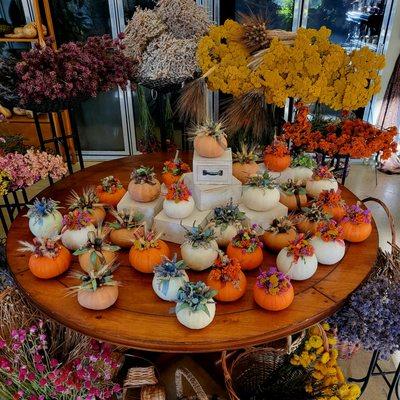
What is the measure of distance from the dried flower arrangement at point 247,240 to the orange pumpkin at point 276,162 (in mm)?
575

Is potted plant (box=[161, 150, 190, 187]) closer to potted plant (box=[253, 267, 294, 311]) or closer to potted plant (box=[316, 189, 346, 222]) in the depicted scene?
potted plant (box=[316, 189, 346, 222])

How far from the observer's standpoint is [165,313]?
141cm

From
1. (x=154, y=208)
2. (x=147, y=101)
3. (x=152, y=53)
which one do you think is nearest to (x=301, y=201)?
(x=154, y=208)

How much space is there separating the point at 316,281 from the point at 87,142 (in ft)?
11.8

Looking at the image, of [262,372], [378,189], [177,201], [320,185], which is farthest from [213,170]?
[378,189]

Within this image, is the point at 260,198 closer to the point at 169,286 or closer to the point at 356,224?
the point at 356,224

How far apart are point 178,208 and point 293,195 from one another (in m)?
0.57

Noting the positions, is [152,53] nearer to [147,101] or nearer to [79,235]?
[79,235]

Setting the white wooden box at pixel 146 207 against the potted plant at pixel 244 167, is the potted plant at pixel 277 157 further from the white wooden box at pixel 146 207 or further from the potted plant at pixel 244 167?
the white wooden box at pixel 146 207

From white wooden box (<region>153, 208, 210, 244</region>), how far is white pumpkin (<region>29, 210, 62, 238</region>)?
1.36 feet

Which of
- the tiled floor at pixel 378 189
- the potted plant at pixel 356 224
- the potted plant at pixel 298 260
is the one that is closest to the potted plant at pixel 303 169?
the potted plant at pixel 356 224

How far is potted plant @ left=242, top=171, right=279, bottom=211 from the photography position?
1.73m

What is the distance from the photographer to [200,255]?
152cm

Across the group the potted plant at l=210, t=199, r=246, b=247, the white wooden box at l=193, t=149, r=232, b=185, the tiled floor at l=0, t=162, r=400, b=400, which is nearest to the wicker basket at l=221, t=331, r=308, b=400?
the potted plant at l=210, t=199, r=246, b=247
